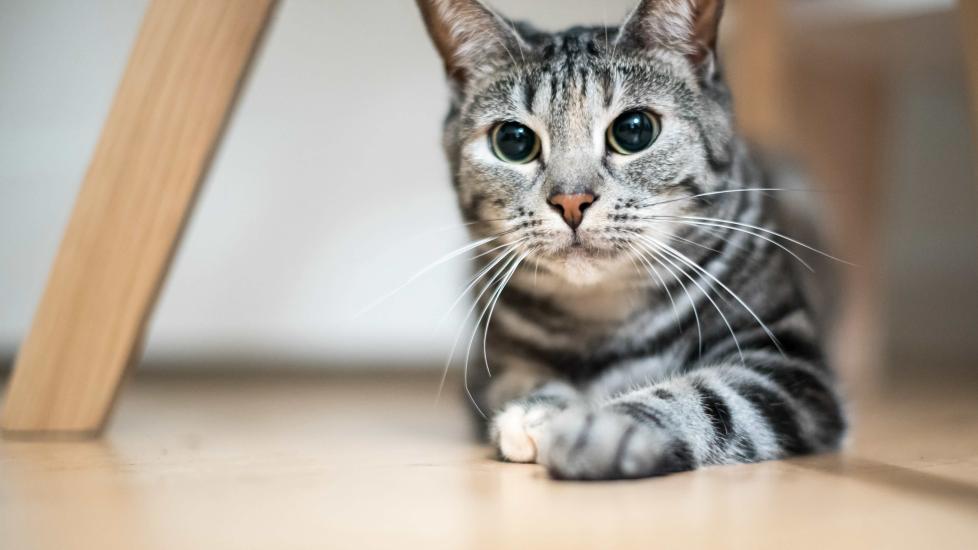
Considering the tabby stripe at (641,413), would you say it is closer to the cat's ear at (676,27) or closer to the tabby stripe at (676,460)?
the tabby stripe at (676,460)

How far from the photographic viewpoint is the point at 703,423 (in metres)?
0.89

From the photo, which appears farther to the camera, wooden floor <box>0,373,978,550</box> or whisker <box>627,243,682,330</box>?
whisker <box>627,243,682,330</box>

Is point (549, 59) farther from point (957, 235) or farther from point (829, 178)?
point (957, 235)

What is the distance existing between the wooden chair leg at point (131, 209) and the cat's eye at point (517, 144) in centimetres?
34

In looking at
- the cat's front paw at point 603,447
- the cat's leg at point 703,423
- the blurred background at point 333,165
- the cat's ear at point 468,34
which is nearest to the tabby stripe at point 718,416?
the cat's leg at point 703,423

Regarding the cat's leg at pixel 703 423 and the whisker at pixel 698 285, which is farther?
the whisker at pixel 698 285

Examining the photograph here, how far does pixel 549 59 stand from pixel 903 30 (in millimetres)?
1416

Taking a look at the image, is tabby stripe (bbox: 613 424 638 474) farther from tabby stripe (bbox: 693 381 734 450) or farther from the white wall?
the white wall

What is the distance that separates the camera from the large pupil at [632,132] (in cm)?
102

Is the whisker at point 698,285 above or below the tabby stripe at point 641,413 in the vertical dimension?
above

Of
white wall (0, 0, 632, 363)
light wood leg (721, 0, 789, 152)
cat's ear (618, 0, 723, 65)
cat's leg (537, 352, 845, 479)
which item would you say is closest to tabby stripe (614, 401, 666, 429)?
cat's leg (537, 352, 845, 479)

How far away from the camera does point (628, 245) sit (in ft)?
3.21

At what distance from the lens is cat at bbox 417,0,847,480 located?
3.15 ft

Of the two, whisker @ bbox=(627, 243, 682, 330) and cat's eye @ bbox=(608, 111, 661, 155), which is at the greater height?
cat's eye @ bbox=(608, 111, 661, 155)
